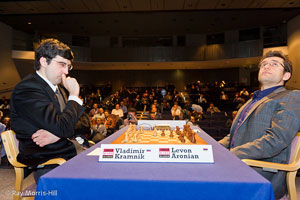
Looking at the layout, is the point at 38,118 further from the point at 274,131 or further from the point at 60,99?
the point at 274,131

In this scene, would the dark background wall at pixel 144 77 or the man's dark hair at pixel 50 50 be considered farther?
the dark background wall at pixel 144 77

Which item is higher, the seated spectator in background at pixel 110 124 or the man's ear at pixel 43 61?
the man's ear at pixel 43 61

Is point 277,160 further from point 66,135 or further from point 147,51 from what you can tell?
point 147,51

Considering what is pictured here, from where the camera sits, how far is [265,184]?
93 cm

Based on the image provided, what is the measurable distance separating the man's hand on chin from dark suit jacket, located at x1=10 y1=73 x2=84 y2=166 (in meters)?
0.04

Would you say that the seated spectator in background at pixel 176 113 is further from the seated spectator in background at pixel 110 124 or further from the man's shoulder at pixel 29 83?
the man's shoulder at pixel 29 83

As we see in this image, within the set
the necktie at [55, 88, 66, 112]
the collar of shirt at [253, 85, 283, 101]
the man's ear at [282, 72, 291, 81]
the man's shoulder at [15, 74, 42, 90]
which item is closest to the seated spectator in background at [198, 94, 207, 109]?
the collar of shirt at [253, 85, 283, 101]

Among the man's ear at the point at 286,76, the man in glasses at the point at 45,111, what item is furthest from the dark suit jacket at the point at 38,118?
the man's ear at the point at 286,76

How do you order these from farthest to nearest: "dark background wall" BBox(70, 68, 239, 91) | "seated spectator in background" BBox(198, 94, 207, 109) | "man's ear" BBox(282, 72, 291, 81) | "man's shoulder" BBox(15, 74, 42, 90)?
"dark background wall" BBox(70, 68, 239, 91), "seated spectator in background" BBox(198, 94, 207, 109), "man's ear" BBox(282, 72, 291, 81), "man's shoulder" BBox(15, 74, 42, 90)

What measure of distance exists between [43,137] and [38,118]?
17 centimetres

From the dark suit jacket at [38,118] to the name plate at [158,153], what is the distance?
0.39 metres

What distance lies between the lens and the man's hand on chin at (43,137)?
149 centimetres

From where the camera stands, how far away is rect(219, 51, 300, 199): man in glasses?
1654 millimetres

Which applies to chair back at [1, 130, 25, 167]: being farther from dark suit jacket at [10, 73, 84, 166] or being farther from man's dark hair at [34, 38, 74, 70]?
man's dark hair at [34, 38, 74, 70]
